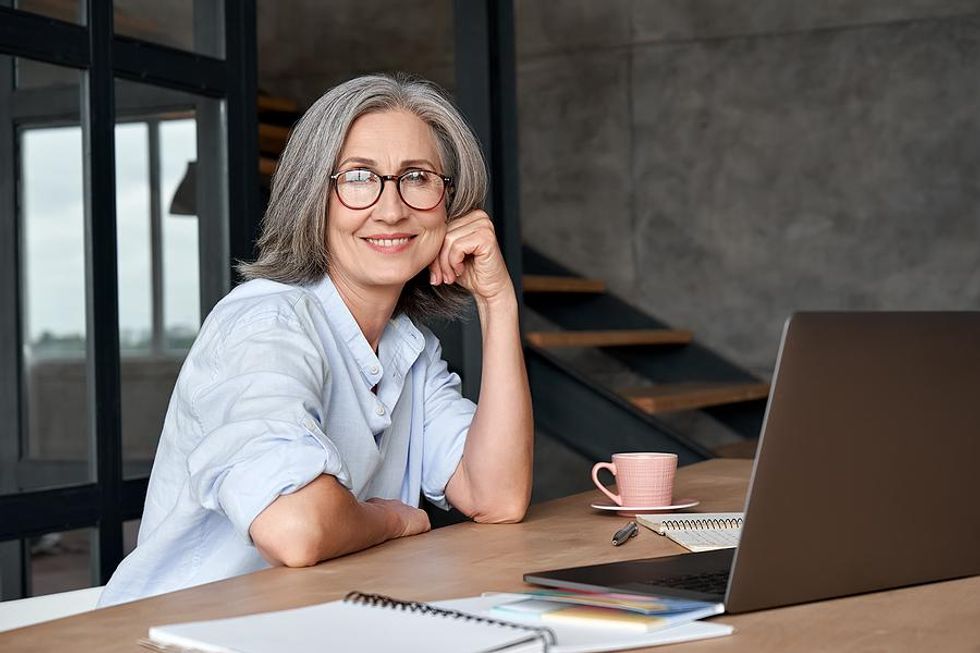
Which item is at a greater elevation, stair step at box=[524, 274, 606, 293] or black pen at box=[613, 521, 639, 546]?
stair step at box=[524, 274, 606, 293]

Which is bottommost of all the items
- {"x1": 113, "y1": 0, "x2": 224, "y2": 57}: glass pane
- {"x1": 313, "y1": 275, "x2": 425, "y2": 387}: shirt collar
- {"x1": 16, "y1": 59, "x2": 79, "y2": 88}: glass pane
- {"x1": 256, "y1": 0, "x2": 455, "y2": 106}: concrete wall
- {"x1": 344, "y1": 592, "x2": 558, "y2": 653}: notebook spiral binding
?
{"x1": 344, "y1": 592, "x2": 558, "y2": 653}: notebook spiral binding

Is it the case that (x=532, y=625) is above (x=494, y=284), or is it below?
below

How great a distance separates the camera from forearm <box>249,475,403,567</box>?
4.51 feet

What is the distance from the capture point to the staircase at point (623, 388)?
388 cm

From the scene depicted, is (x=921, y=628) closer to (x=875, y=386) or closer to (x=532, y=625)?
(x=875, y=386)

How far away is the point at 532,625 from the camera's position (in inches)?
40.1

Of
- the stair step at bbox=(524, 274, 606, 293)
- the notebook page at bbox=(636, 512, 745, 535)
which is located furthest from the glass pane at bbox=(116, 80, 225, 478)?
the stair step at bbox=(524, 274, 606, 293)

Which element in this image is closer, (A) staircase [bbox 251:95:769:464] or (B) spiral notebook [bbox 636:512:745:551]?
(B) spiral notebook [bbox 636:512:745:551]

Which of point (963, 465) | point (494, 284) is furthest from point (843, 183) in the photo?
point (963, 465)

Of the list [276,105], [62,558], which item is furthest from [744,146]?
[62,558]

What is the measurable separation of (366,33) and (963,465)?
183 inches

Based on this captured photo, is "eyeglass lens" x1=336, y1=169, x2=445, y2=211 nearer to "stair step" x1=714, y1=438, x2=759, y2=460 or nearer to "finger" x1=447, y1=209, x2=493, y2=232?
"finger" x1=447, y1=209, x2=493, y2=232

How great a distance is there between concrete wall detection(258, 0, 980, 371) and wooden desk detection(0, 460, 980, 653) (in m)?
3.35

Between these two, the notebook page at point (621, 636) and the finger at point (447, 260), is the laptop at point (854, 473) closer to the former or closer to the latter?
the notebook page at point (621, 636)
